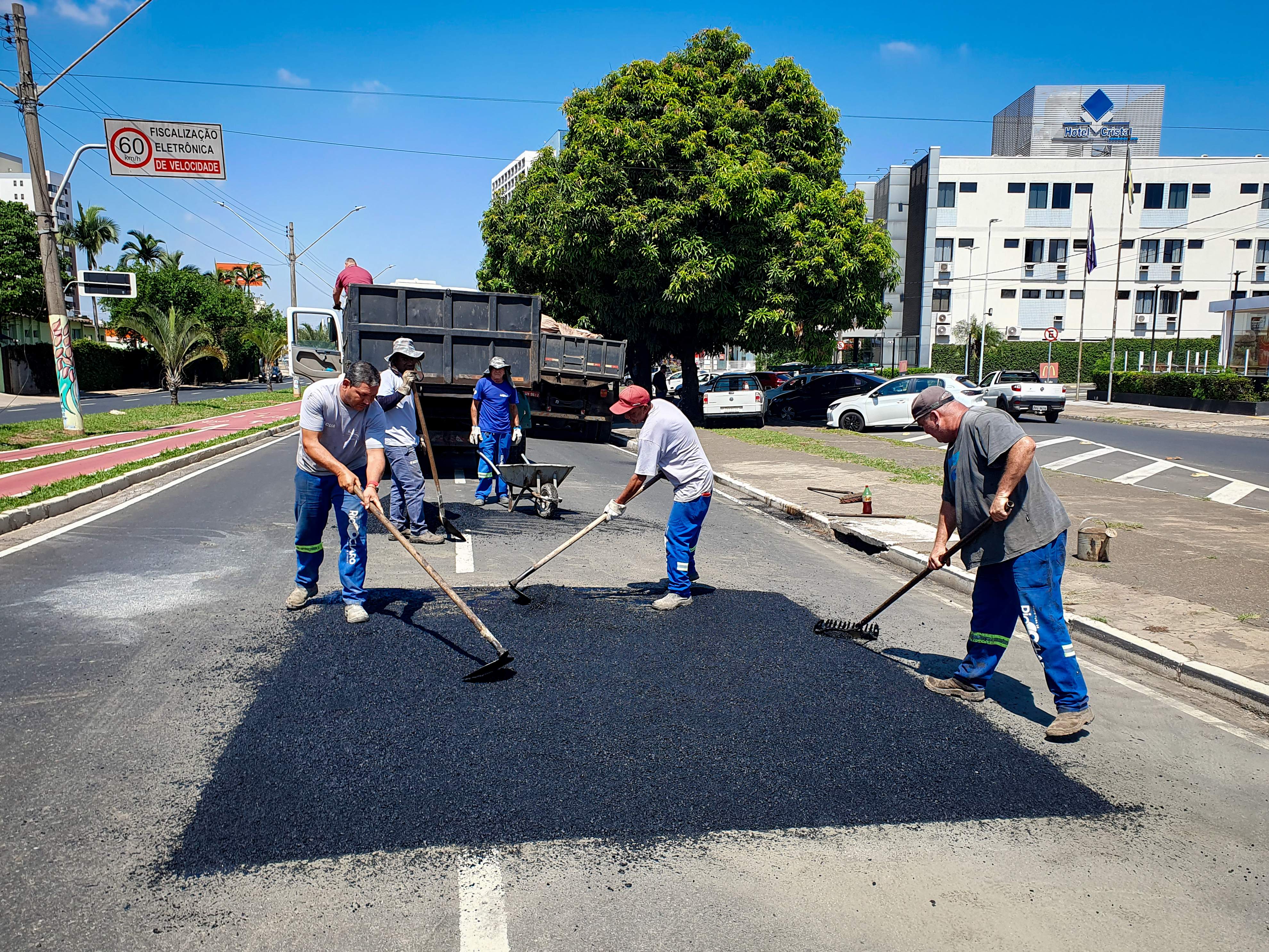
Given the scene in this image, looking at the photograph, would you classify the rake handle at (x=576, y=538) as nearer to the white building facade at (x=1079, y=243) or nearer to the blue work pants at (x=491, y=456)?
the blue work pants at (x=491, y=456)

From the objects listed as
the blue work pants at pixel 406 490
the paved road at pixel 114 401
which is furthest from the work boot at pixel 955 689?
the paved road at pixel 114 401

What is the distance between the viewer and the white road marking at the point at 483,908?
2539mm

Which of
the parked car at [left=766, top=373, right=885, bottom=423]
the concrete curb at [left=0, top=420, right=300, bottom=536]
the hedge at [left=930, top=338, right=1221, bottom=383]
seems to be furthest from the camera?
the hedge at [left=930, top=338, right=1221, bottom=383]

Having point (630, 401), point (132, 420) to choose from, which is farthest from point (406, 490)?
point (132, 420)

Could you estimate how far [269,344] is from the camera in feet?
169

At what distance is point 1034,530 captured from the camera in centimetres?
406

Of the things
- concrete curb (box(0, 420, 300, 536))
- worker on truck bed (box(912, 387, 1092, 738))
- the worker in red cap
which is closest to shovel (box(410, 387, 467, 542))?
the worker in red cap

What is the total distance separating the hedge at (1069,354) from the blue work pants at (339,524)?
51.5 m

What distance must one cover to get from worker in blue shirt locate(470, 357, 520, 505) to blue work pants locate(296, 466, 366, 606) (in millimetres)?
4253

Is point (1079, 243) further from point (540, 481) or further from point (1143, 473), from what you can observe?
point (540, 481)

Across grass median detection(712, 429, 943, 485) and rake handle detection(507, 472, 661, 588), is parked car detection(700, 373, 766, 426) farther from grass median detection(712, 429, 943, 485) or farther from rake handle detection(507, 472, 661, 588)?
rake handle detection(507, 472, 661, 588)

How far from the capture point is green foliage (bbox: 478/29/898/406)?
22.3m

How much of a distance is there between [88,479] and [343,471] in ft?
25.7

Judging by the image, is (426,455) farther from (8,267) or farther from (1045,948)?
(8,267)
